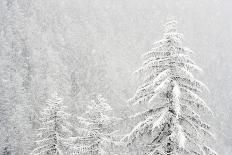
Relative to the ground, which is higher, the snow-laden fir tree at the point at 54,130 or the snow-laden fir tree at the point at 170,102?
the snow-laden fir tree at the point at 54,130

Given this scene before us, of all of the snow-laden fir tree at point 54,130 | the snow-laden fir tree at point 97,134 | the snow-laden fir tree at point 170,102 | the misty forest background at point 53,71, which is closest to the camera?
the snow-laden fir tree at point 170,102

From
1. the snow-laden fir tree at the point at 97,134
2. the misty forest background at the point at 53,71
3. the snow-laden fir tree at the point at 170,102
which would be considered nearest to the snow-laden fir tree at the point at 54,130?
the snow-laden fir tree at the point at 97,134

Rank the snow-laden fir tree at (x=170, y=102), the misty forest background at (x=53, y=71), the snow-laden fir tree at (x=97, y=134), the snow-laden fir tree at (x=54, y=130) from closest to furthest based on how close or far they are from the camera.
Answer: the snow-laden fir tree at (x=170, y=102), the snow-laden fir tree at (x=97, y=134), the snow-laden fir tree at (x=54, y=130), the misty forest background at (x=53, y=71)

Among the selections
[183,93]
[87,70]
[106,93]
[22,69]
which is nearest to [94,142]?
[183,93]

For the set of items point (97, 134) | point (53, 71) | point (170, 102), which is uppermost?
point (53, 71)

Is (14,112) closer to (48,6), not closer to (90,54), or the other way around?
(90,54)

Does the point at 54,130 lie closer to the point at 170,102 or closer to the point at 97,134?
the point at 97,134

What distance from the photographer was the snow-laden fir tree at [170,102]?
971cm

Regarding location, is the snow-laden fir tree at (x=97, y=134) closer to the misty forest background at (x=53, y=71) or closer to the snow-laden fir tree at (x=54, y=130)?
the snow-laden fir tree at (x=54, y=130)

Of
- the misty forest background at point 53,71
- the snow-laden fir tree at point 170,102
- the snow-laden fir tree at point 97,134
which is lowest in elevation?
the snow-laden fir tree at point 170,102

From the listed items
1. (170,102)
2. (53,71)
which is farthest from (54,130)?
(53,71)

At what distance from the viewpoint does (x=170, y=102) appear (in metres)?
10.1

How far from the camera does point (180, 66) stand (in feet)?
33.7

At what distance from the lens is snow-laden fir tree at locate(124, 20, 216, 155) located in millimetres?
9711
